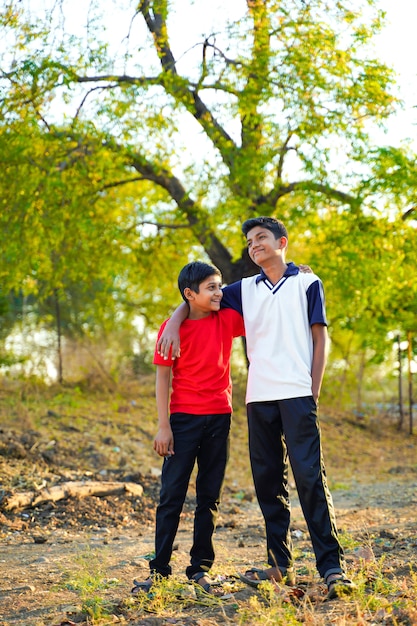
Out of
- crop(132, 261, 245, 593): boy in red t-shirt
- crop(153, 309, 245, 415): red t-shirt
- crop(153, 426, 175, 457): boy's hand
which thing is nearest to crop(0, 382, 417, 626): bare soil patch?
crop(132, 261, 245, 593): boy in red t-shirt

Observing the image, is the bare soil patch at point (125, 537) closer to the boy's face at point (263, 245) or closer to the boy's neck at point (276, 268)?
the boy's neck at point (276, 268)

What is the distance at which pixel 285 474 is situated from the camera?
4285 mm

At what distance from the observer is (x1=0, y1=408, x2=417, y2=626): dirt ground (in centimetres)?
390

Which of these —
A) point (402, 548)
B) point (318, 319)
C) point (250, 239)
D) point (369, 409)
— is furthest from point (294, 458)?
point (369, 409)

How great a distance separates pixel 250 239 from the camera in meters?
4.39

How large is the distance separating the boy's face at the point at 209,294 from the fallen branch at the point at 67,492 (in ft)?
11.8

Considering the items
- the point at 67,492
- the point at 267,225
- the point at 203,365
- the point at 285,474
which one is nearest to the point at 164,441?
the point at 203,365

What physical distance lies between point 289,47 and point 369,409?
10.5 meters

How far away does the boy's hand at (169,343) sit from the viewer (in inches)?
166

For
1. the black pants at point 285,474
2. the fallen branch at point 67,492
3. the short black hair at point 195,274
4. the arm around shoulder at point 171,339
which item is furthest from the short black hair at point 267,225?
the fallen branch at point 67,492

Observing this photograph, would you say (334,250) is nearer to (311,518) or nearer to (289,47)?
(289,47)

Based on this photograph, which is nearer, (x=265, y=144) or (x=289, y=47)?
(x=289, y=47)

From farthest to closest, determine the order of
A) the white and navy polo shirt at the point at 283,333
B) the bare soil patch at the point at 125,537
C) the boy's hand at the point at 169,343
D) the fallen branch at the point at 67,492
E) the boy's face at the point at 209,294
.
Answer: the fallen branch at the point at 67,492, the boy's face at the point at 209,294, the boy's hand at the point at 169,343, the white and navy polo shirt at the point at 283,333, the bare soil patch at the point at 125,537

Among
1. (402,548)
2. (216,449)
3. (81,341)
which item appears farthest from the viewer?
(81,341)
